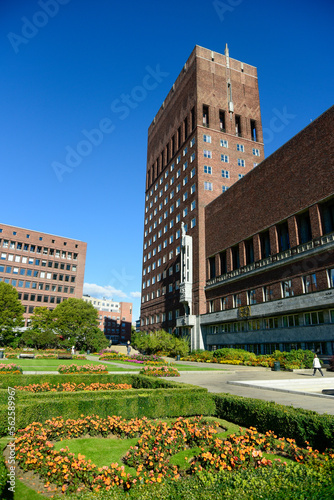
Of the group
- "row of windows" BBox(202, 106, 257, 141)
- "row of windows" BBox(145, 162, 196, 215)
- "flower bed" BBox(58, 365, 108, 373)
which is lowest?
"flower bed" BBox(58, 365, 108, 373)

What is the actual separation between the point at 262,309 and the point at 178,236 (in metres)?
28.9

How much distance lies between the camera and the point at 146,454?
26.9ft

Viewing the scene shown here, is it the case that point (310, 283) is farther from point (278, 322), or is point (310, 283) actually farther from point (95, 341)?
point (95, 341)

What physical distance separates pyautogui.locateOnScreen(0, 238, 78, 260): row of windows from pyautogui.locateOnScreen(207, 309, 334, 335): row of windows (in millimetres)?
62016

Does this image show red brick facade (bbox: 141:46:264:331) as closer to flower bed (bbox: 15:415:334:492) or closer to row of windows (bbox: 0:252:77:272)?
row of windows (bbox: 0:252:77:272)

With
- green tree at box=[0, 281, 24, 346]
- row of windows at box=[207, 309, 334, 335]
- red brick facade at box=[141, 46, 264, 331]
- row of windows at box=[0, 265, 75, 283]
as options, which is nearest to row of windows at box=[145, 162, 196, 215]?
red brick facade at box=[141, 46, 264, 331]

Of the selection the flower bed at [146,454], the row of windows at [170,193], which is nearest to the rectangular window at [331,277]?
the flower bed at [146,454]

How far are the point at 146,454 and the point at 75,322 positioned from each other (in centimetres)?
6293

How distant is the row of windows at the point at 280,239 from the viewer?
111ft

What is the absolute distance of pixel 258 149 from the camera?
2648 inches

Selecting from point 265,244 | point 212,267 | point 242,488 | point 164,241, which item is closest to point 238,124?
point 164,241

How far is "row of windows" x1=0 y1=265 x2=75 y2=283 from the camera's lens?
90250mm

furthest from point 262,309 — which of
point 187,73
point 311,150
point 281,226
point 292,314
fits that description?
point 187,73

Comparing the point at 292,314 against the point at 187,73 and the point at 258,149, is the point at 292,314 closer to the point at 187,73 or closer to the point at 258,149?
the point at 258,149
